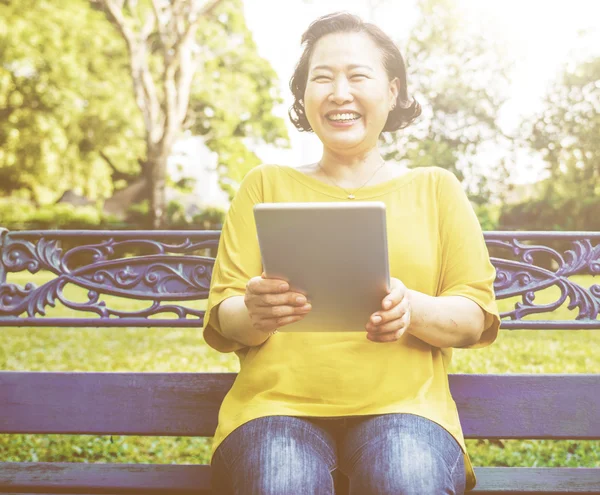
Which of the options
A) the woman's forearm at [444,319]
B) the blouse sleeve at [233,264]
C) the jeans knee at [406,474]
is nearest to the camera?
the jeans knee at [406,474]

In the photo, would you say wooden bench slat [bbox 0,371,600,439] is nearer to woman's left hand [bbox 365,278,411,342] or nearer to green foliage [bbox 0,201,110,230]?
woman's left hand [bbox 365,278,411,342]

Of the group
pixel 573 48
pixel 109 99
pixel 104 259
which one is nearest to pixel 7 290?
pixel 104 259

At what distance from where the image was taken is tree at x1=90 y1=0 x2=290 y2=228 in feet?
47.7

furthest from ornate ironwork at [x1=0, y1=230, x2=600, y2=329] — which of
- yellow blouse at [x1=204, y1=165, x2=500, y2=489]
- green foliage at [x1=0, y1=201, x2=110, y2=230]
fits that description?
green foliage at [x1=0, y1=201, x2=110, y2=230]

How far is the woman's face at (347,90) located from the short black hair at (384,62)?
0.08 ft

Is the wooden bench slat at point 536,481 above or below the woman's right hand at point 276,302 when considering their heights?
below

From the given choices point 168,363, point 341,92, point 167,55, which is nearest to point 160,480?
point 341,92

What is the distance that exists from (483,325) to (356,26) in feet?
2.96

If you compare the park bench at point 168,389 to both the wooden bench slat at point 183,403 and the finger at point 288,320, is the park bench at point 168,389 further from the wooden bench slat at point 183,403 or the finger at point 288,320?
the finger at point 288,320

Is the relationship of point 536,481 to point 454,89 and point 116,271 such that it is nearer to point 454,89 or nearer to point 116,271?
point 116,271

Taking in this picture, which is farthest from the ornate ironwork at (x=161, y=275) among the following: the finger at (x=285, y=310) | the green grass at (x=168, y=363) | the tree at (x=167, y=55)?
the tree at (x=167, y=55)

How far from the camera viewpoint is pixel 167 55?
14.9 m

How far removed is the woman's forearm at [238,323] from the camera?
1.77 meters

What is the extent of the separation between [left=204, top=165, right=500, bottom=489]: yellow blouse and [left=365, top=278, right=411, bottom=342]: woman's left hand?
221mm
